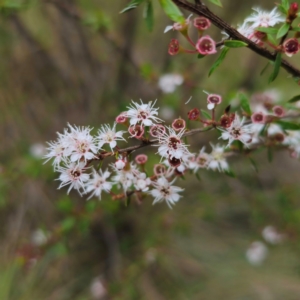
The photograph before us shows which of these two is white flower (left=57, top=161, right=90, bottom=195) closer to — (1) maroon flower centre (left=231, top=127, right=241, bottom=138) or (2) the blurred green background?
(1) maroon flower centre (left=231, top=127, right=241, bottom=138)

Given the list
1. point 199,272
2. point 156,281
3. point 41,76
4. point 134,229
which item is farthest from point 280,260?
point 41,76

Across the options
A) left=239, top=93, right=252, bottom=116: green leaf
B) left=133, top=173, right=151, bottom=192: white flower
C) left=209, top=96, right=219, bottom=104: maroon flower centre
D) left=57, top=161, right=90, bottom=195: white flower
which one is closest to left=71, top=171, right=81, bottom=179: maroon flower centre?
left=57, top=161, right=90, bottom=195: white flower

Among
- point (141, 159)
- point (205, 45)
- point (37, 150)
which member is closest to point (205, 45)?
point (205, 45)

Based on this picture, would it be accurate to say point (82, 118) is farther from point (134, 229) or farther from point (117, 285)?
point (117, 285)

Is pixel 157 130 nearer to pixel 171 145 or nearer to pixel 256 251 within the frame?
pixel 171 145

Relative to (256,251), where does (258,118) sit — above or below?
below

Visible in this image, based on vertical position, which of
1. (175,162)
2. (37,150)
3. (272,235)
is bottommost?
(175,162)

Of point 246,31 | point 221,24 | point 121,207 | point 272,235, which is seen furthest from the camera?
point 121,207
